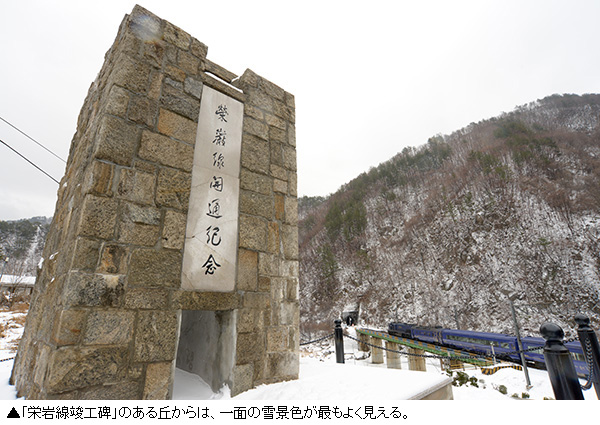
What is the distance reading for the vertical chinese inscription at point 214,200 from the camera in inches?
101

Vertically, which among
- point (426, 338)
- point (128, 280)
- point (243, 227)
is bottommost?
point (426, 338)

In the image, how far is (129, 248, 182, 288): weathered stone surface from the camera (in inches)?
85.7

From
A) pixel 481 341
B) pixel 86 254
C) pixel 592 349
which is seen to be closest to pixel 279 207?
pixel 86 254

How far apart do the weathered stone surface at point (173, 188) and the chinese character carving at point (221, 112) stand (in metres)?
0.88

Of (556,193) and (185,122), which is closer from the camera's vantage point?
(185,122)

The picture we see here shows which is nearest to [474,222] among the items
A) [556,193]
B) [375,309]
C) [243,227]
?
[556,193]

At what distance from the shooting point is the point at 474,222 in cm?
2262

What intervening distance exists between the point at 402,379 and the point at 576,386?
5.15 ft

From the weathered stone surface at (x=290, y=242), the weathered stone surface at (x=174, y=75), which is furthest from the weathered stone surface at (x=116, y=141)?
the weathered stone surface at (x=290, y=242)

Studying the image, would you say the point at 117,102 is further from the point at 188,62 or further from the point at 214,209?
the point at 214,209

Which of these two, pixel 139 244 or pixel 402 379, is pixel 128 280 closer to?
pixel 139 244

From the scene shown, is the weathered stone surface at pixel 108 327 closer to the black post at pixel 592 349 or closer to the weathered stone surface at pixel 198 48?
the weathered stone surface at pixel 198 48

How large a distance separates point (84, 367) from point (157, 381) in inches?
20.5

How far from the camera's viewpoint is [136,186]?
91.0 inches
